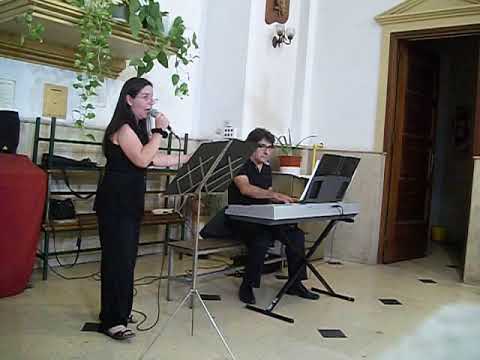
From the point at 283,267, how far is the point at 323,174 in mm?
1518

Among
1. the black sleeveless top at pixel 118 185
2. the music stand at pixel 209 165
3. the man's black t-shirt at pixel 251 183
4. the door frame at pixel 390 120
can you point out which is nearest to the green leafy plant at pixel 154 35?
the man's black t-shirt at pixel 251 183

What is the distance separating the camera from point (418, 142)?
5277 millimetres

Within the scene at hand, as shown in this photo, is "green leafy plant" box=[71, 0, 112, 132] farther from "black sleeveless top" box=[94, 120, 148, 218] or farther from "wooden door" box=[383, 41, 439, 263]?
"wooden door" box=[383, 41, 439, 263]

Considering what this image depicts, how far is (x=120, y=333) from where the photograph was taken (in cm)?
244

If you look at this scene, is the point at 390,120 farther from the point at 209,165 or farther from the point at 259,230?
the point at 209,165

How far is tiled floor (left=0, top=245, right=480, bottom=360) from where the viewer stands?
7.77 ft

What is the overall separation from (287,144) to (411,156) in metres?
1.29

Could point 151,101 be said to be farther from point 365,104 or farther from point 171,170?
point 365,104

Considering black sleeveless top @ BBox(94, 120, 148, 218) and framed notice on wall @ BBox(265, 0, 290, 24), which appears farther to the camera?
framed notice on wall @ BBox(265, 0, 290, 24)

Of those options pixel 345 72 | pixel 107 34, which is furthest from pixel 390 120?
pixel 107 34

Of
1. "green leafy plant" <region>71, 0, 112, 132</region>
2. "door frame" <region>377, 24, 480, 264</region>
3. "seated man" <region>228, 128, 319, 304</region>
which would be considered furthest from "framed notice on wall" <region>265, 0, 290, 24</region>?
"green leafy plant" <region>71, 0, 112, 132</region>

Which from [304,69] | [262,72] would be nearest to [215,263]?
[262,72]

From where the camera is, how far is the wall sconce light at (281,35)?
16.3 ft

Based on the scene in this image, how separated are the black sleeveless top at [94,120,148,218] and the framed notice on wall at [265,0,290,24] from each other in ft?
9.46
